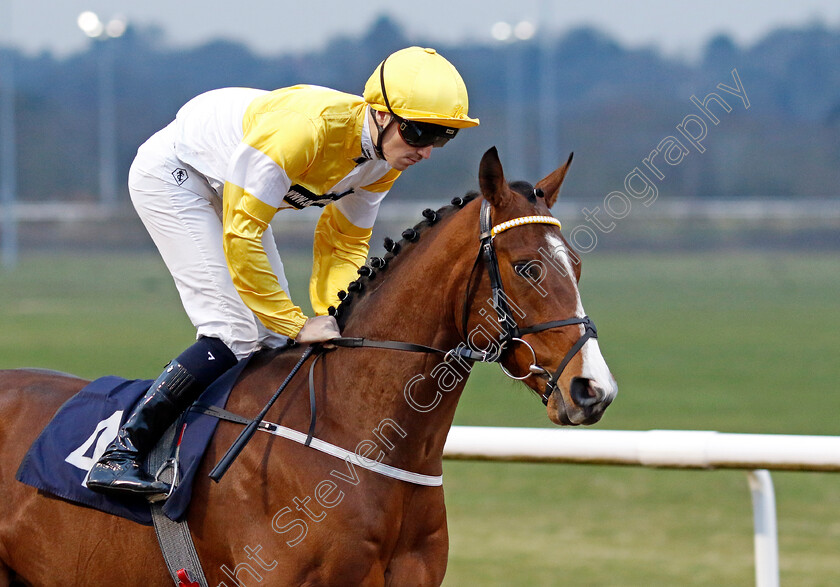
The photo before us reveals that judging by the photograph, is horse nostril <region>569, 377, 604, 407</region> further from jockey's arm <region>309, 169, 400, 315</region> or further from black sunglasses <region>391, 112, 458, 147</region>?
jockey's arm <region>309, 169, 400, 315</region>

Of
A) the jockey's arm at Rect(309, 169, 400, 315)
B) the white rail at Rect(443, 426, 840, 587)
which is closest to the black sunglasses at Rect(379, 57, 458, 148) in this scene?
the jockey's arm at Rect(309, 169, 400, 315)

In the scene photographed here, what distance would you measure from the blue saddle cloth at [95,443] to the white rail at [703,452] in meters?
1.22

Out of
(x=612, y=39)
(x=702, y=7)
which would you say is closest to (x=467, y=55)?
(x=612, y=39)

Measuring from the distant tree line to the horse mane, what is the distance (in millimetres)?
45589

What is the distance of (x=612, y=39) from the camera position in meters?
66.5

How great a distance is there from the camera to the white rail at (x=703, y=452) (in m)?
3.48

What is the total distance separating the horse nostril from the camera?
2.64 meters

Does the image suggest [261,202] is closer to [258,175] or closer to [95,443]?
[258,175]

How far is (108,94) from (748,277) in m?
30.4

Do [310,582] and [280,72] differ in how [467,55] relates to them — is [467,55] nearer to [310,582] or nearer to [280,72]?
[280,72]

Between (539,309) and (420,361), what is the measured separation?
14.8 inches

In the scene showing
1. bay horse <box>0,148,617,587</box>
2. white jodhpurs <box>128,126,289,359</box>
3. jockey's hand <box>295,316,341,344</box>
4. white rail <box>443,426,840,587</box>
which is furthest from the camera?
white rail <box>443,426,840,587</box>

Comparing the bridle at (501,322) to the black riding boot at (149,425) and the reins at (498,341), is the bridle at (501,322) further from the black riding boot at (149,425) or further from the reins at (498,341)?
the black riding boot at (149,425)

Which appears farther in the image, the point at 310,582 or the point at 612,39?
the point at 612,39
